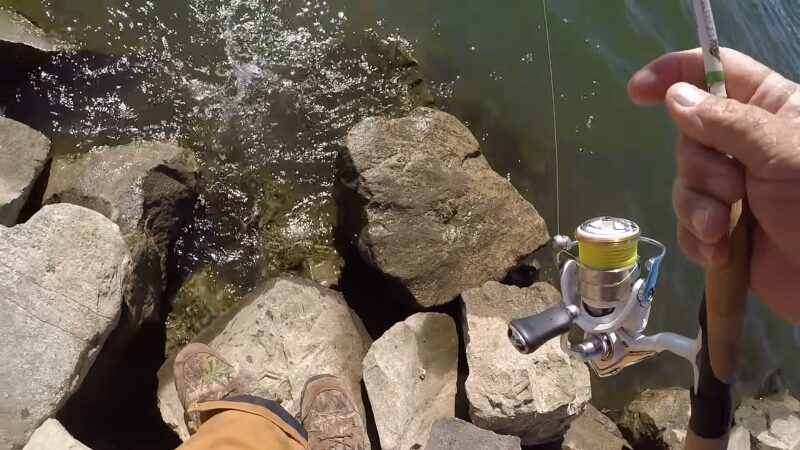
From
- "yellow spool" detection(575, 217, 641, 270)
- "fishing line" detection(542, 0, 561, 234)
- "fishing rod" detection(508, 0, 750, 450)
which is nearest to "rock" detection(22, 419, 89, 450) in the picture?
"fishing rod" detection(508, 0, 750, 450)

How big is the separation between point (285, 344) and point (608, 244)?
2530 mm

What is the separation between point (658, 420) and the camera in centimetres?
495

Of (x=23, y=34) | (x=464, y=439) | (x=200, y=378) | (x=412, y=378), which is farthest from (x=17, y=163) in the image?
(x=464, y=439)

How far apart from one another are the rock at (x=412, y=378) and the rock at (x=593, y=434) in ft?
3.42

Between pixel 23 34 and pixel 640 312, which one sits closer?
pixel 640 312

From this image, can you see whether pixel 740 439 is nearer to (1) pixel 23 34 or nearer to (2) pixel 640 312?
(2) pixel 640 312

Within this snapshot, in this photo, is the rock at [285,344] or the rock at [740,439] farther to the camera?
the rock at [740,439]

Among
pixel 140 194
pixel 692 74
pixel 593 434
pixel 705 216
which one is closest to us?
pixel 705 216

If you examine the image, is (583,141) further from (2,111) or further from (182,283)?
(2,111)

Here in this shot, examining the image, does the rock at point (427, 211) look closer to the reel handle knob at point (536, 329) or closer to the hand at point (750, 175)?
the reel handle knob at point (536, 329)

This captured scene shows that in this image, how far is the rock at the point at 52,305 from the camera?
322 centimetres

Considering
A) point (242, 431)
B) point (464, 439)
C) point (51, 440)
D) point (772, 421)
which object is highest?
point (51, 440)

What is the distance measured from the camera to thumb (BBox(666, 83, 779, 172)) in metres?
1.71

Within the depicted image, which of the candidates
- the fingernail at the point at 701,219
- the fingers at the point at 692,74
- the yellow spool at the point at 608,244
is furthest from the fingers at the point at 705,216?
the fingers at the point at 692,74
